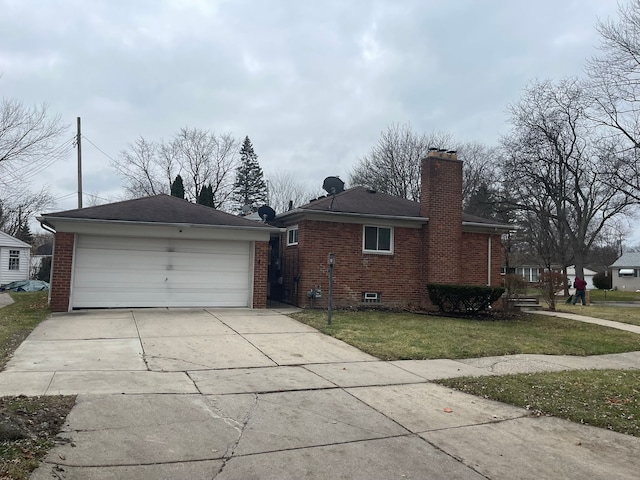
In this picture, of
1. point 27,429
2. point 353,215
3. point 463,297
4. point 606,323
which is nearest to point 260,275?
point 353,215

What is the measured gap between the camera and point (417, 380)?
7.16 m

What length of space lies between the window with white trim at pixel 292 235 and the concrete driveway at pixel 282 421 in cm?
792

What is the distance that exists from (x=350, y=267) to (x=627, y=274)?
49.3m

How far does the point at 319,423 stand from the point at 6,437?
2.78m

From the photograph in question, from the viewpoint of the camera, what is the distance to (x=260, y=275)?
15.1m

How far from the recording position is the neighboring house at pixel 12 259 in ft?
103

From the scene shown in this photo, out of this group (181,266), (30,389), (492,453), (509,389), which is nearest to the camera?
(492,453)

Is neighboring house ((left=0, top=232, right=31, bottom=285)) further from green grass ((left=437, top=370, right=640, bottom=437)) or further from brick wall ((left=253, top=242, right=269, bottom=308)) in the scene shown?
green grass ((left=437, top=370, right=640, bottom=437))

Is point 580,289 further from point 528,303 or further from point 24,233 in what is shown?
point 24,233

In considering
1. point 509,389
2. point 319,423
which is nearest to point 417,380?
point 509,389

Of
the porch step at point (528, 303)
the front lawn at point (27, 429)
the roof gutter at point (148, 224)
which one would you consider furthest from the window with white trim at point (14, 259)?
the front lawn at point (27, 429)

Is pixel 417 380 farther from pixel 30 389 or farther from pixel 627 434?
pixel 30 389

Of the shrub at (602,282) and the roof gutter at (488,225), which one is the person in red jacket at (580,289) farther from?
the shrub at (602,282)

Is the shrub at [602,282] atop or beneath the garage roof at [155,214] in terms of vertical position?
beneath
